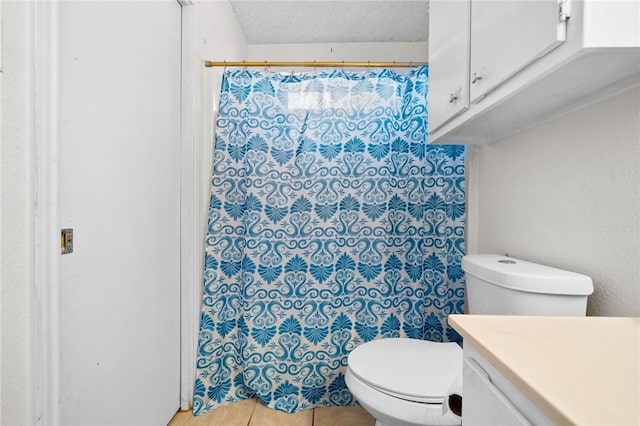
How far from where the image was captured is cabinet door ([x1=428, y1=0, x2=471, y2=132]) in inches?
45.6

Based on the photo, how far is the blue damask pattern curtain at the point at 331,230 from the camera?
5.72 feet

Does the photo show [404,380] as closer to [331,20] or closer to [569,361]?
[569,361]

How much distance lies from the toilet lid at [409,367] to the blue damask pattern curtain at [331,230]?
0.35 meters

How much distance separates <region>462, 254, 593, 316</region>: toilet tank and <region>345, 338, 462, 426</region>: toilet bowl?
0.26m

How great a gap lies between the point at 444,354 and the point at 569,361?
0.87 m

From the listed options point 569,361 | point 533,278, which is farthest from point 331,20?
point 569,361

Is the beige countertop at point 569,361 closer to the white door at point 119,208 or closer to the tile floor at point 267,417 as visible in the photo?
the white door at point 119,208

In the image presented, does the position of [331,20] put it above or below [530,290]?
above

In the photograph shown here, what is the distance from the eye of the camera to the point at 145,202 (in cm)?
131

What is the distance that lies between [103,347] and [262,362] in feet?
2.68

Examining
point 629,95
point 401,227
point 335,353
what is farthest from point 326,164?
point 629,95

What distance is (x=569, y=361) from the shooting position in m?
0.52

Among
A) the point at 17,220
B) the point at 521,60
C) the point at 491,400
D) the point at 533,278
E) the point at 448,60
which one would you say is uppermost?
the point at 448,60

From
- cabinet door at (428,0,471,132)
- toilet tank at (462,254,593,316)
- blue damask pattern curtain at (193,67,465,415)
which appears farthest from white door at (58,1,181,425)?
toilet tank at (462,254,593,316)
